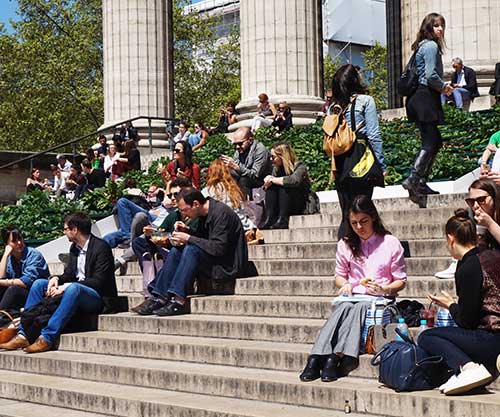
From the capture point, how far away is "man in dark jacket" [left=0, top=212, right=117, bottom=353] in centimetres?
1118

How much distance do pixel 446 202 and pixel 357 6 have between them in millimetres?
69988

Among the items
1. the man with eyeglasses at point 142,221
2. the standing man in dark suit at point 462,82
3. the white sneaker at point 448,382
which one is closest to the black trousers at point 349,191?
the man with eyeglasses at point 142,221

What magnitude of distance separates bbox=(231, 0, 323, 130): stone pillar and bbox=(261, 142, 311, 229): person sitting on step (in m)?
9.98

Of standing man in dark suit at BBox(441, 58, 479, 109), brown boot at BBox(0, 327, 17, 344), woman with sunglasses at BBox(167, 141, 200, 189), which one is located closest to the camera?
brown boot at BBox(0, 327, 17, 344)

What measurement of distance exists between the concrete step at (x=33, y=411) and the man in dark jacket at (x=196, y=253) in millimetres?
1654

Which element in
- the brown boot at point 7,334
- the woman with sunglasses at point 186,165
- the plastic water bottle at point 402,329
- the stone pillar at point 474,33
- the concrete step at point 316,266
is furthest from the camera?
the stone pillar at point 474,33

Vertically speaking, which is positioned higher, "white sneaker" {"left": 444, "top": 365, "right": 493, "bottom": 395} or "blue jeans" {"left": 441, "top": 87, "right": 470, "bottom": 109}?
"blue jeans" {"left": 441, "top": 87, "right": 470, "bottom": 109}

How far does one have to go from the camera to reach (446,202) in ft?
40.6

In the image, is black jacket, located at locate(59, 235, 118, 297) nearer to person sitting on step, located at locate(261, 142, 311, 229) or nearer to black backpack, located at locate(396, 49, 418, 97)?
person sitting on step, located at locate(261, 142, 311, 229)

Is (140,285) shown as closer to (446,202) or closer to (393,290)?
(446,202)

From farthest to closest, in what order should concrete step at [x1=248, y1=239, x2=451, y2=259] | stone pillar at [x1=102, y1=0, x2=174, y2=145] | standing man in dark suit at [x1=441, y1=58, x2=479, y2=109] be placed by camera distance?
1. stone pillar at [x1=102, y1=0, x2=174, y2=145]
2. standing man in dark suit at [x1=441, y1=58, x2=479, y2=109]
3. concrete step at [x1=248, y1=239, x2=451, y2=259]

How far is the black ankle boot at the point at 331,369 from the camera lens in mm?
8266

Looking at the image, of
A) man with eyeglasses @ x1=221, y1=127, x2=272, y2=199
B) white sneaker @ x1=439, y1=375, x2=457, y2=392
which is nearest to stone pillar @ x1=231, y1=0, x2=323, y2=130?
man with eyeglasses @ x1=221, y1=127, x2=272, y2=199

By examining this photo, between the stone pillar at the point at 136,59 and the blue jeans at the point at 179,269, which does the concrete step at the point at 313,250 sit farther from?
the stone pillar at the point at 136,59
